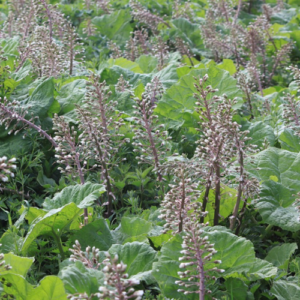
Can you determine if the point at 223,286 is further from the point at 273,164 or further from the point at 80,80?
the point at 80,80

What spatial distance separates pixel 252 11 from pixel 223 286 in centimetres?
822

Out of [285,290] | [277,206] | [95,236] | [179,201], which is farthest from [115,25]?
[285,290]

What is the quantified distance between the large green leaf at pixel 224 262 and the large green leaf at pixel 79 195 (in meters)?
0.58

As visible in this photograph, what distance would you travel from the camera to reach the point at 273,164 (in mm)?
3473

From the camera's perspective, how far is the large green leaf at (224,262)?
2.51m

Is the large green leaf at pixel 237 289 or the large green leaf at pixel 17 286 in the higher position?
the large green leaf at pixel 17 286

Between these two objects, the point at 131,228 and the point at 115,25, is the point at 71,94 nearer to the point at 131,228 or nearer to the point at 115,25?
the point at 131,228

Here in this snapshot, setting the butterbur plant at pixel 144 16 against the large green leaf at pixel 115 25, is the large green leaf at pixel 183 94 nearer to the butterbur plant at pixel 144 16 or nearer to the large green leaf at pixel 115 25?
the butterbur plant at pixel 144 16

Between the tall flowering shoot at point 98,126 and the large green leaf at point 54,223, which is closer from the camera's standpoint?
the large green leaf at point 54,223

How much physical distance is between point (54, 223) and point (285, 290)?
1451 millimetres

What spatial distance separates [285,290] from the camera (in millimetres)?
2600

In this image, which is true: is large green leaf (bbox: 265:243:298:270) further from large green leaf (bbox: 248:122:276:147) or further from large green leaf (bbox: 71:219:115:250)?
large green leaf (bbox: 248:122:276:147)

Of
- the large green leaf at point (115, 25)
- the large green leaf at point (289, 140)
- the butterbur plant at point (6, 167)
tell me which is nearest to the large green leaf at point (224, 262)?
the butterbur plant at point (6, 167)

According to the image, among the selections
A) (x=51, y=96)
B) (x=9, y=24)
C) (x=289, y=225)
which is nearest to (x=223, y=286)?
(x=289, y=225)
